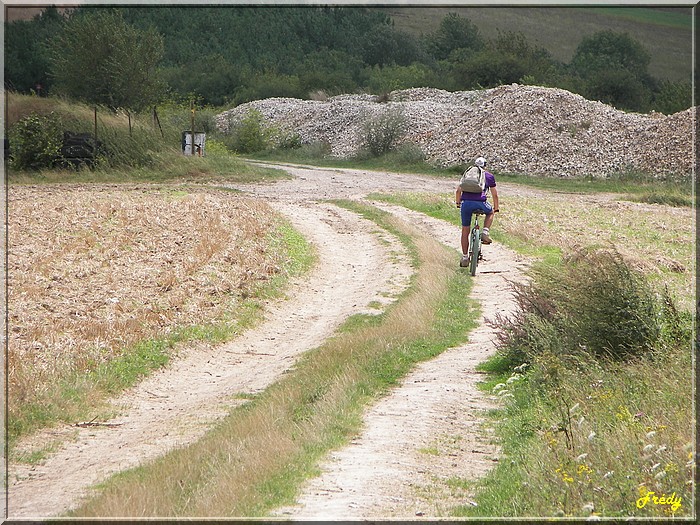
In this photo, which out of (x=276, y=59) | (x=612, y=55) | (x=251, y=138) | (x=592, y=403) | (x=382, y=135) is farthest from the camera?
(x=612, y=55)

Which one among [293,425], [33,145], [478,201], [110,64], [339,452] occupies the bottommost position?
[293,425]

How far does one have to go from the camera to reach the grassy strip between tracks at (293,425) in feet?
21.3

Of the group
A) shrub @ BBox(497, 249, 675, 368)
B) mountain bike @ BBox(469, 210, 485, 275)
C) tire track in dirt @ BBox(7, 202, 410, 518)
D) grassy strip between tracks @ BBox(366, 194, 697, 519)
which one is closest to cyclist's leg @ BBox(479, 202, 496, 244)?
mountain bike @ BBox(469, 210, 485, 275)

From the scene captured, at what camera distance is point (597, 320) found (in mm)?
9898

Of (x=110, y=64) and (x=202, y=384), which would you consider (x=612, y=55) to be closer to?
(x=110, y=64)

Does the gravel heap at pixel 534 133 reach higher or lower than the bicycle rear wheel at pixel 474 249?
higher

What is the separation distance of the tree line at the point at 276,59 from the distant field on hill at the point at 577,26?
6.58m

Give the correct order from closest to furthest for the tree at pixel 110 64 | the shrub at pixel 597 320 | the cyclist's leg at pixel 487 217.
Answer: the shrub at pixel 597 320
the cyclist's leg at pixel 487 217
the tree at pixel 110 64

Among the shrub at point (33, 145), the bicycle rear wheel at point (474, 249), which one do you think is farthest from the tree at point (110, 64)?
the bicycle rear wheel at point (474, 249)

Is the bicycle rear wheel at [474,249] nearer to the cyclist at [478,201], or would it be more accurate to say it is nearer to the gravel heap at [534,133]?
the cyclist at [478,201]

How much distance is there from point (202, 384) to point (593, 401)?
5776 mm

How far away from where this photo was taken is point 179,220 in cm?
2305

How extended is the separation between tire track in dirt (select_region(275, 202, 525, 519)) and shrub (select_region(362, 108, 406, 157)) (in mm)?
37083

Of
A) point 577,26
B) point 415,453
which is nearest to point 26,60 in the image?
point 415,453
